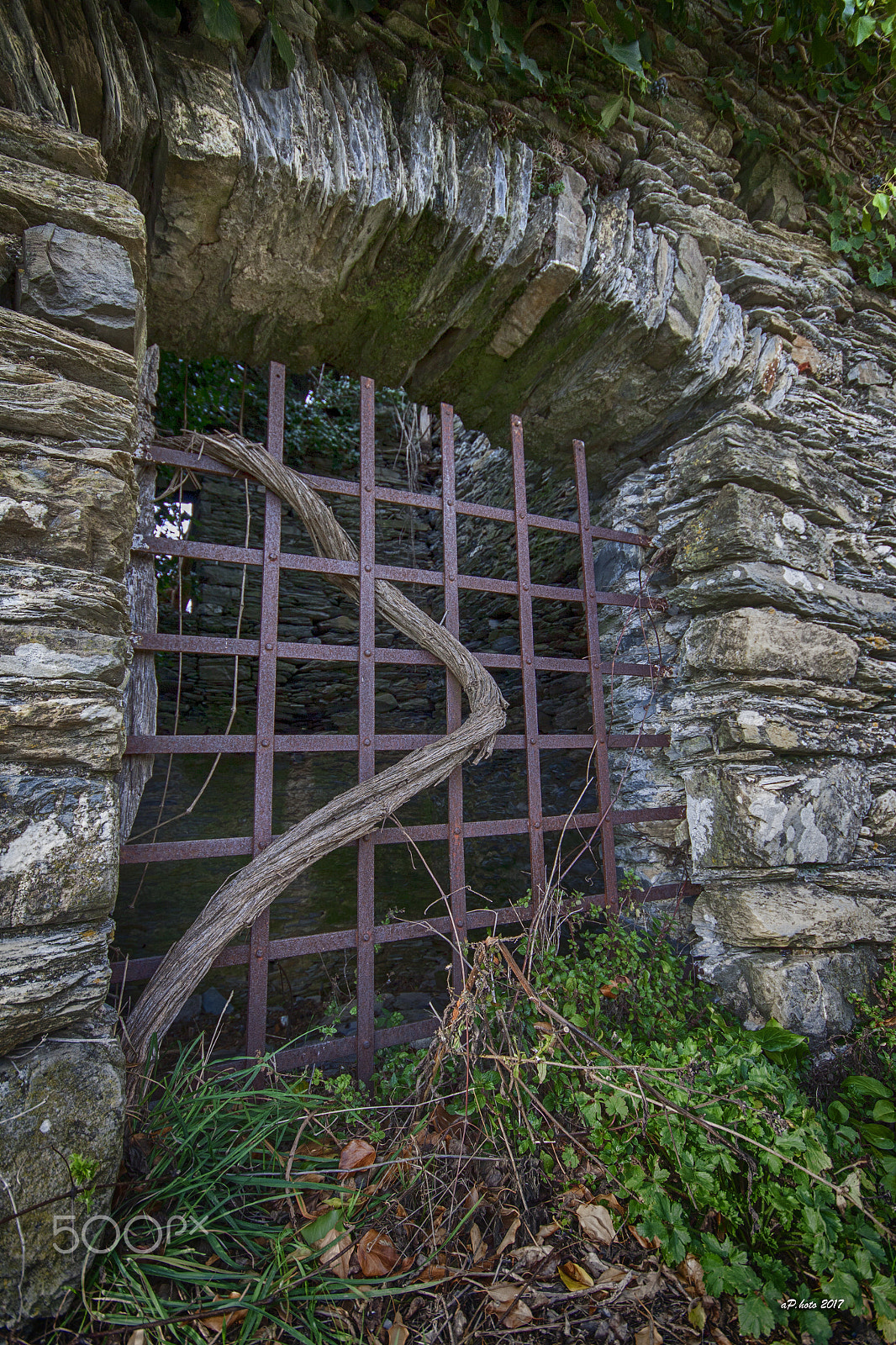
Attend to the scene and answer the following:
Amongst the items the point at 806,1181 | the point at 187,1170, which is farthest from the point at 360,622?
the point at 806,1181

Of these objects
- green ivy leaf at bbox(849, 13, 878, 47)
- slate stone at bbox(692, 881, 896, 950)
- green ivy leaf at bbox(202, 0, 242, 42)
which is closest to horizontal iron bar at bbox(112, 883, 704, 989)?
slate stone at bbox(692, 881, 896, 950)

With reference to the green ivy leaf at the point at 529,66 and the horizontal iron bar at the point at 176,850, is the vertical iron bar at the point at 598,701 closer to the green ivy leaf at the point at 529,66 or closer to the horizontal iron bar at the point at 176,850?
the green ivy leaf at the point at 529,66

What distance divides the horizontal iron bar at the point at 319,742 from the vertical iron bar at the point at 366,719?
0.21ft

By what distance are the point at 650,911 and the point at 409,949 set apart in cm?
146

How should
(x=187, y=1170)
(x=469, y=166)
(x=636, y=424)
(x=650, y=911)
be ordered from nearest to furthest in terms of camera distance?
(x=187, y=1170), (x=469, y=166), (x=650, y=911), (x=636, y=424)

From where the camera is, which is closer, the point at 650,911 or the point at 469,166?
the point at 469,166

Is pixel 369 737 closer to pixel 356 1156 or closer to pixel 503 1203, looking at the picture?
pixel 356 1156

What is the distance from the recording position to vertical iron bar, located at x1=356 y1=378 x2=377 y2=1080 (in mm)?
1729

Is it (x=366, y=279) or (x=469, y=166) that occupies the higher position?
(x=469, y=166)

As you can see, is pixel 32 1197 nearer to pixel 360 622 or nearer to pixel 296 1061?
pixel 296 1061

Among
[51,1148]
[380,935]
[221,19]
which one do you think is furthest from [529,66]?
[51,1148]

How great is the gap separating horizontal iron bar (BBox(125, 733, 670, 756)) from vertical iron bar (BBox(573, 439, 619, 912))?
0.07m

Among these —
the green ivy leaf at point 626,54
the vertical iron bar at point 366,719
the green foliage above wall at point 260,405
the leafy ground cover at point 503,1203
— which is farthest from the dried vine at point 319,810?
the green foliage above wall at point 260,405

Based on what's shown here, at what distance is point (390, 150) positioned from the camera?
5.65 feet
